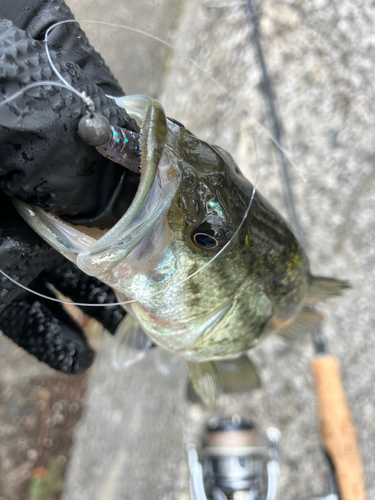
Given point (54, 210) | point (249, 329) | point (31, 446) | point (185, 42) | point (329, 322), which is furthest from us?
point (31, 446)

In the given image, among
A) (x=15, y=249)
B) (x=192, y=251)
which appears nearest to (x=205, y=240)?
(x=192, y=251)

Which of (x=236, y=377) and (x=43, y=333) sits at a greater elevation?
(x=236, y=377)

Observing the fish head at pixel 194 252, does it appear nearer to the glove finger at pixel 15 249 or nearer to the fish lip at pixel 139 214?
the fish lip at pixel 139 214

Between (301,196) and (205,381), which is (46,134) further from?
(301,196)

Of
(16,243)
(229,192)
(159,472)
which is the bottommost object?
(159,472)

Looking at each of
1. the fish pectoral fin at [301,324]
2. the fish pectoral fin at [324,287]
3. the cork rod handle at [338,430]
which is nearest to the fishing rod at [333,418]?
the cork rod handle at [338,430]

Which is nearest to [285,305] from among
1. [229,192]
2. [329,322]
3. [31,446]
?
[229,192]

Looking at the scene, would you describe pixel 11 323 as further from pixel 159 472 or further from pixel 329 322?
pixel 329 322
